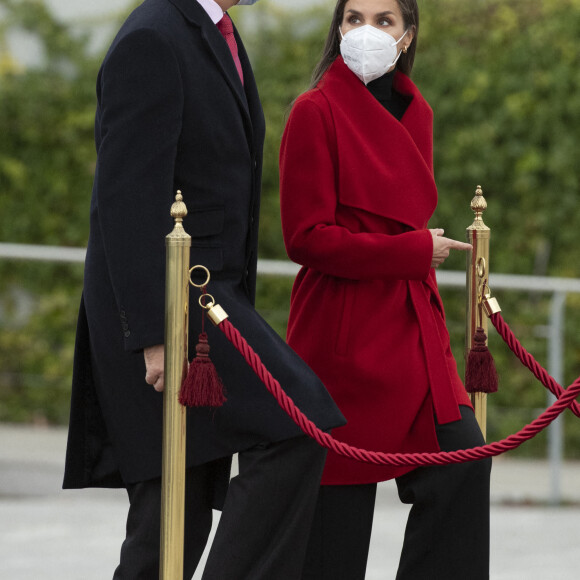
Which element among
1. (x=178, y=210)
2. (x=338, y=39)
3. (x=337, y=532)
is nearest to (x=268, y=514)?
(x=337, y=532)

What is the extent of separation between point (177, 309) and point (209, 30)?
2.05ft

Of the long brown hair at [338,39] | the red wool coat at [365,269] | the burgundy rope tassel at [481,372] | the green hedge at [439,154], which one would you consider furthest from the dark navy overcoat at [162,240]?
the green hedge at [439,154]

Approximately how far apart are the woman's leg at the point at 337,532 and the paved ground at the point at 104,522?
4.52 ft

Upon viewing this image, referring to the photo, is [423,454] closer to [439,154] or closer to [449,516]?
[449,516]

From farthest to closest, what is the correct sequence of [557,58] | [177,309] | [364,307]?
[557,58], [364,307], [177,309]

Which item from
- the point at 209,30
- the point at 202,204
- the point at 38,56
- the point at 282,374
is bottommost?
the point at 282,374

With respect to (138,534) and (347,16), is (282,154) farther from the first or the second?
(138,534)

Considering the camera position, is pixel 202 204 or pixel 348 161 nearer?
pixel 202 204

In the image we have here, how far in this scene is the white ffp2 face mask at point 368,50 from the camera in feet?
11.4

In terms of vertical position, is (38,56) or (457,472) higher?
(38,56)

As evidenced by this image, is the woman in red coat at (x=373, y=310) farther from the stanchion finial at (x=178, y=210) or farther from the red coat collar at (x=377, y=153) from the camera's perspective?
the stanchion finial at (x=178, y=210)

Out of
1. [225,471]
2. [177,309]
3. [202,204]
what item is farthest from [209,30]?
[225,471]

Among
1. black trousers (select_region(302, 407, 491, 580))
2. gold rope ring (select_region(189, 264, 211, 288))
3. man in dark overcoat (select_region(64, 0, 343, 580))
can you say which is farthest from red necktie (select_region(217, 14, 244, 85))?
black trousers (select_region(302, 407, 491, 580))

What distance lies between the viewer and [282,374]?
10.3 feet
